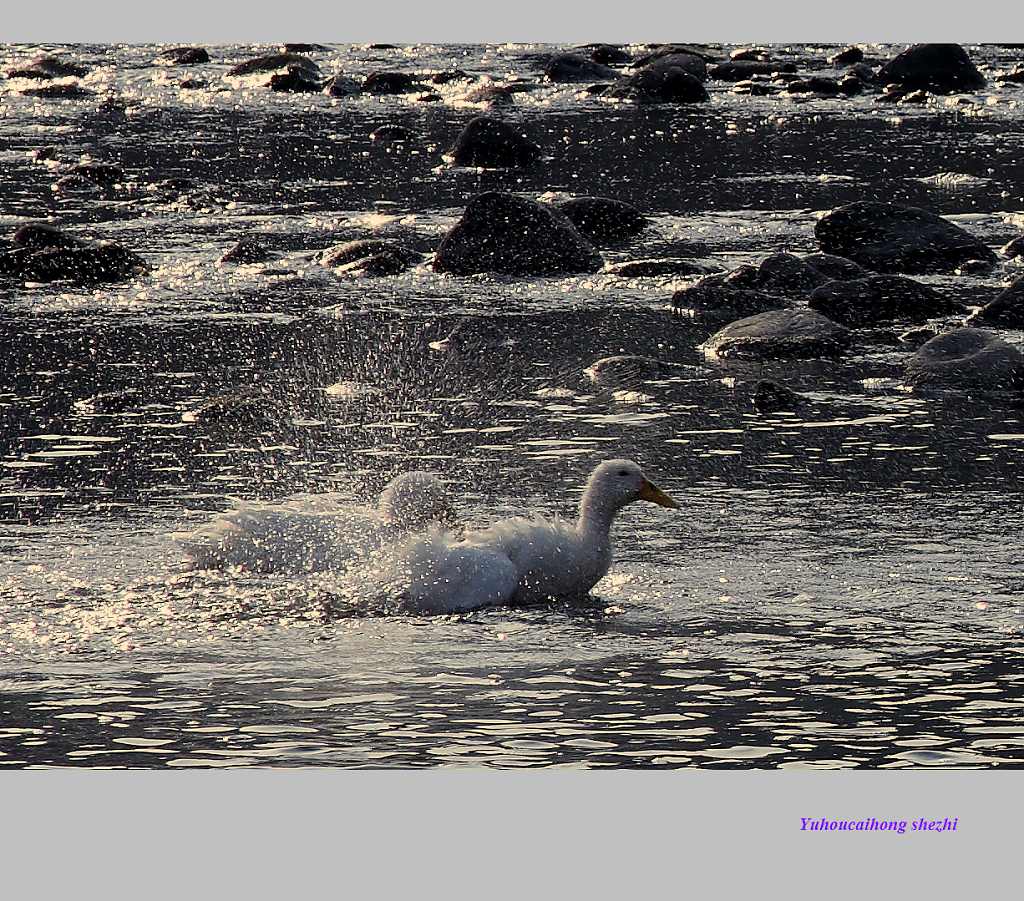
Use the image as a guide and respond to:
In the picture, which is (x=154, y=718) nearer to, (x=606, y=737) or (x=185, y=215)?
(x=606, y=737)

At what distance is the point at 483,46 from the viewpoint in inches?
1758

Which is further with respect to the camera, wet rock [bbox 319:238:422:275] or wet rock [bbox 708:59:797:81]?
wet rock [bbox 708:59:797:81]

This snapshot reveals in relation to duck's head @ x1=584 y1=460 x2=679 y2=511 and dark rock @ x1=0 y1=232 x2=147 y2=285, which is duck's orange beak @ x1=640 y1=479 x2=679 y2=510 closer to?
duck's head @ x1=584 y1=460 x2=679 y2=511

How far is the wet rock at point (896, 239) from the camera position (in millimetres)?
18359

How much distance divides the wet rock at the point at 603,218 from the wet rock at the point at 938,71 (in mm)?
14827

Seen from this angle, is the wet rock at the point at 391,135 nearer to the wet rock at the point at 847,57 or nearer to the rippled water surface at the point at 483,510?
the rippled water surface at the point at 483,510

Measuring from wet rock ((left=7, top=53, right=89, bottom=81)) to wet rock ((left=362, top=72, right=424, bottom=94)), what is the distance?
232 inches

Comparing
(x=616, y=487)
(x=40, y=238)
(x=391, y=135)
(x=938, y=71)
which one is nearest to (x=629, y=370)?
(x=616, y=487)

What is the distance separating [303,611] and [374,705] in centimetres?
128

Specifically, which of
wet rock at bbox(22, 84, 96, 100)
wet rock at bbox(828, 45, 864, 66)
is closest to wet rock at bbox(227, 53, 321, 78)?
wet rock at bbox(22, 84, 96, 100)

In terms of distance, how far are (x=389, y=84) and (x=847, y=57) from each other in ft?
30.7

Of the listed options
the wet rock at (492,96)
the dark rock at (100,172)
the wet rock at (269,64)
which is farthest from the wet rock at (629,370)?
the wet rock at (269,64)

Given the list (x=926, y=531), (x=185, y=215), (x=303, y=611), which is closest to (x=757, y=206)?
(x=185, y=215)

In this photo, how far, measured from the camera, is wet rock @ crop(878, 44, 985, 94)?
1331 inches
